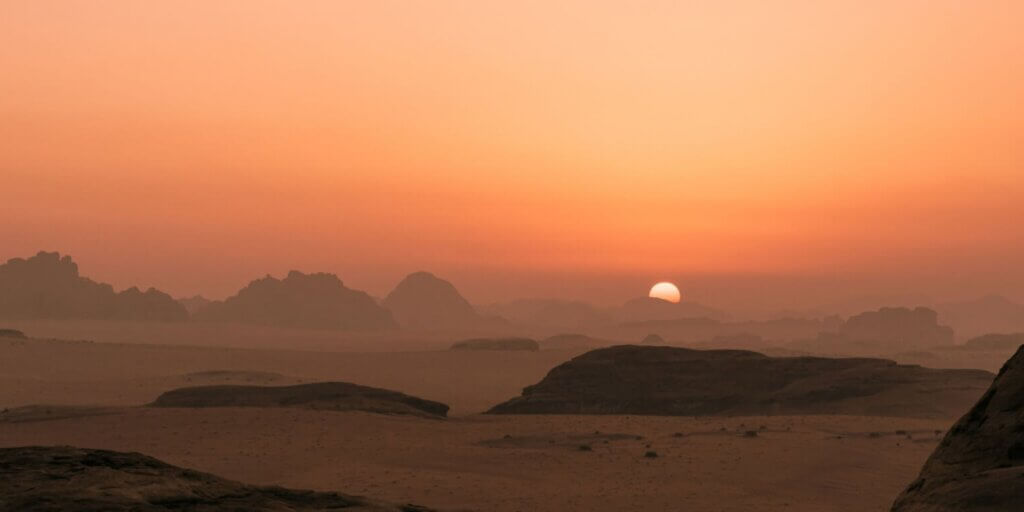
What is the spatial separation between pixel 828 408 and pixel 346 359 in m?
64.6

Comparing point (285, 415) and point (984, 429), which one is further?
point (285, 415)

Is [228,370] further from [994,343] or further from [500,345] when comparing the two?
[994,343]

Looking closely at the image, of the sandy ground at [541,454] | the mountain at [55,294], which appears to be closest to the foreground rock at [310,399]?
the sandy ground at [541,454]

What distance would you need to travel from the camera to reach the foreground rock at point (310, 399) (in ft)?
130

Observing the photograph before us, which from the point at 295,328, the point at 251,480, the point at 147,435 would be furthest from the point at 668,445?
the point at 295,328

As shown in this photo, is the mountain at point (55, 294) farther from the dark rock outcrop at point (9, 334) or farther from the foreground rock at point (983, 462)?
the foreground rock at point (983, 462)

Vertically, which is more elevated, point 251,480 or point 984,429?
point 984,429

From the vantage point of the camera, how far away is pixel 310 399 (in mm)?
40875

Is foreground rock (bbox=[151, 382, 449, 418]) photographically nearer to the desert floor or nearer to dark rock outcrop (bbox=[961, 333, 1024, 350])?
the desert floor

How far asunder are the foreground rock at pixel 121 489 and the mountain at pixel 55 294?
172678 millimetres

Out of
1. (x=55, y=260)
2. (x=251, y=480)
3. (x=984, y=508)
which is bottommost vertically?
(x=251, y=480)

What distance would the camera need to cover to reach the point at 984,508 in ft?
24.5

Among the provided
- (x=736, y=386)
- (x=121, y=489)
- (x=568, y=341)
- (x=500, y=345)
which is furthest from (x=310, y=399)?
(x=568, y=341)

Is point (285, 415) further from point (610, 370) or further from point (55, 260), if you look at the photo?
point (55, 260)
